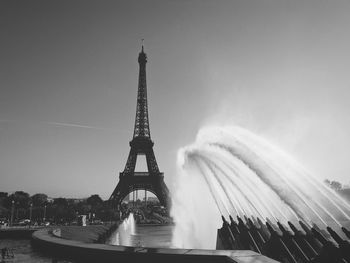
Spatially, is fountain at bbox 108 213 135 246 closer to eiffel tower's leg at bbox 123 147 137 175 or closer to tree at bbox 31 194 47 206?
eiffel tower's leg at bbox 123 147 137 175

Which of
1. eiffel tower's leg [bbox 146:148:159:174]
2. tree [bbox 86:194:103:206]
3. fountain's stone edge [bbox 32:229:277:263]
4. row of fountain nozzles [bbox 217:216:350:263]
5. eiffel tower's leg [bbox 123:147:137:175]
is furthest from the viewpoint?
tree [bbox 86:194:103:206]

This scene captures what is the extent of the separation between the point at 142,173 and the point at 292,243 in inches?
3224

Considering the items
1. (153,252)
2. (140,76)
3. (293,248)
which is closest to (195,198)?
(293,248)

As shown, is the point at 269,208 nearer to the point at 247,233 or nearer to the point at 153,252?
the point at 247,233

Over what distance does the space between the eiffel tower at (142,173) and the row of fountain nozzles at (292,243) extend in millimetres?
73016

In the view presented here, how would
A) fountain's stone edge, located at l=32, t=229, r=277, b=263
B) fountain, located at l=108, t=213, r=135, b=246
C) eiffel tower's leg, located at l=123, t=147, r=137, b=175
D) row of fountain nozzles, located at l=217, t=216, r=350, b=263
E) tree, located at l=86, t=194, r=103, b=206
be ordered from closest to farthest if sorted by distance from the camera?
fountain's stone edge, located at l=32, t=229, r=277, b=263
row of fountain nozzles, located at l=217, t=216, r=350, b=263
fountain, located at l=108, t=213, r=135, b=246
eiffel tower's leg, located at l=123, t=147, r=137, b=175
tree, located at l=86, t=194, r=103, b=206

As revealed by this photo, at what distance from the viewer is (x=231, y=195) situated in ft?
62.7

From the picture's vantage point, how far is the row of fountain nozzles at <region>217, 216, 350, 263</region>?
937 cm

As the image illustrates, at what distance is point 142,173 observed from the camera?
91.6 meters

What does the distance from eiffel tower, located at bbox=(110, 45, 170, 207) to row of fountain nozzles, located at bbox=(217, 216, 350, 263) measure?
7302cm

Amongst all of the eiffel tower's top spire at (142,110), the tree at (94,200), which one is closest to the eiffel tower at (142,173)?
the eiffel tower's top spire at (142,110)

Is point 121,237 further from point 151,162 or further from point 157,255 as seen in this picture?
point 151,162

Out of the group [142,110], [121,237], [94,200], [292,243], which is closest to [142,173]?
[142,110]

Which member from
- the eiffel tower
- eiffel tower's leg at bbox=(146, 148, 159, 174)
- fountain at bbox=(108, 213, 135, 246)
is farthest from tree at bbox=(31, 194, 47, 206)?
fountain at bbox=(108, 213, 135, 246)
